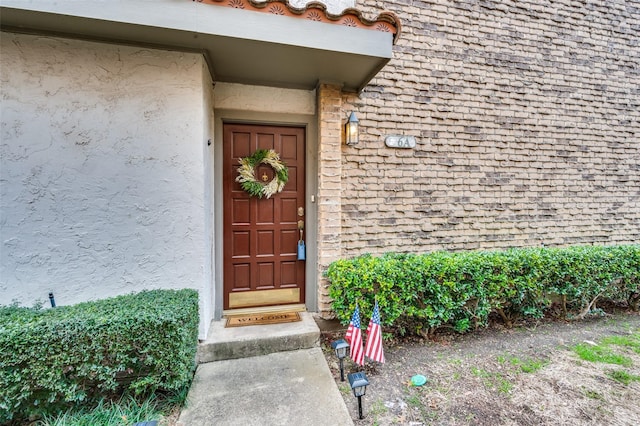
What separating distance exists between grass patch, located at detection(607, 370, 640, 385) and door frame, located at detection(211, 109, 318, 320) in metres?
2.83

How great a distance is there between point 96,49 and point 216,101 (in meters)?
1.08

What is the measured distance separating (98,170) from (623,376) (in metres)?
5.04

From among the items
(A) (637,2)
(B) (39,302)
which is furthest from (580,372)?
(A) (637,2)

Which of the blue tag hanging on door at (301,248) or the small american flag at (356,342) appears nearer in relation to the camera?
the small american flag at (356,342)

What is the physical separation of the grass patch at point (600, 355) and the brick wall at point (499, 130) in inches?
54.6

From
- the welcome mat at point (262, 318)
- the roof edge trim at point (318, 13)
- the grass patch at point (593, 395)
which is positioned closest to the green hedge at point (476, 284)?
the welcome mat at point (262, 318)

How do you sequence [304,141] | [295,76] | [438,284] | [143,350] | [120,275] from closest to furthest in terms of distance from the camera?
[143,350]
[120,275]
[438,284]
[295,76]
[304,141]

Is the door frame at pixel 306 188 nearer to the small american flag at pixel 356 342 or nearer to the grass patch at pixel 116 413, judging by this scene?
the small american flag at pixel 356 342

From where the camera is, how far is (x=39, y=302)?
2.34m

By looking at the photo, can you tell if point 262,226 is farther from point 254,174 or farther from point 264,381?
point 264,381

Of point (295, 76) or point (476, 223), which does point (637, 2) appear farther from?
point (295, 76)

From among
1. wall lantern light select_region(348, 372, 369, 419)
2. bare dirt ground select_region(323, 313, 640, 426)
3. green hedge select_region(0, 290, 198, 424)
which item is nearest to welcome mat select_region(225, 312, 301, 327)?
bare dirt ground select_region(323, 313, 640, 426)

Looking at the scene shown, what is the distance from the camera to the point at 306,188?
11.2ft

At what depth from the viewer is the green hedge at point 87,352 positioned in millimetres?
1743
